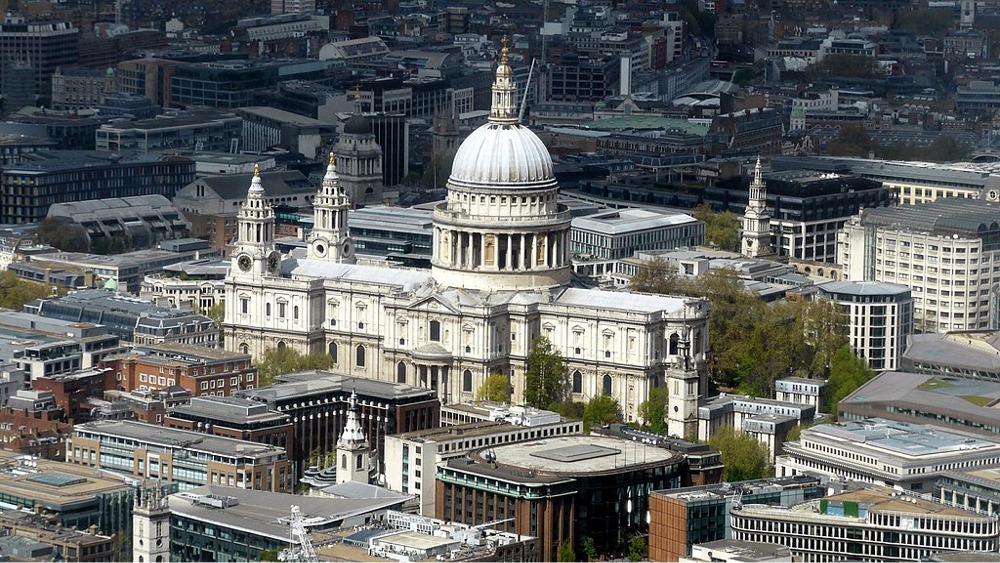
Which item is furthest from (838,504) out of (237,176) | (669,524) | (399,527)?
(237,176)

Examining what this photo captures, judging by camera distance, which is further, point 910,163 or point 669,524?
point 910,163

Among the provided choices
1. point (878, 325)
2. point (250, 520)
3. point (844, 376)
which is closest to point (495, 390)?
point (844, 376)

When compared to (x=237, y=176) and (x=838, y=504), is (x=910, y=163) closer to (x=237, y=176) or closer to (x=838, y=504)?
(x=237, y=176)

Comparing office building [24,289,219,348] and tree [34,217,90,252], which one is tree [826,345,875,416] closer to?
office building [24,289,219,348]

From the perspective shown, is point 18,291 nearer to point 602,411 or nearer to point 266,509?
point 602,411

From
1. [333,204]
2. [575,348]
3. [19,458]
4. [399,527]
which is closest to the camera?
[399,527]

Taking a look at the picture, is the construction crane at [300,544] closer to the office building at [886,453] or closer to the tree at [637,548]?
the tree at [637,548]
